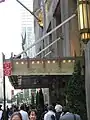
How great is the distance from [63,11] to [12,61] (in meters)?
8.26

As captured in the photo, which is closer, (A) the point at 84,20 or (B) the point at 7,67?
(A) the point at 84,20

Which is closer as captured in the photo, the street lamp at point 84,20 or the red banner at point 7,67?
the street lamp at point 84,20

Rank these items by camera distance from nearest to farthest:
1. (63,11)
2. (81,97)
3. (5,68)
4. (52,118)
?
(52,118) → (81,97) → (5,68) → (63,11)

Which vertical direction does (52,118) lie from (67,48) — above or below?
below

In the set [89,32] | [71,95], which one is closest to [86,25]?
[89,32]

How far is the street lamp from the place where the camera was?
1471 cm

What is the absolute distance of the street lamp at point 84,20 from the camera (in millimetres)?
14711

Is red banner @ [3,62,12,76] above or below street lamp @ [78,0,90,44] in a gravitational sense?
below

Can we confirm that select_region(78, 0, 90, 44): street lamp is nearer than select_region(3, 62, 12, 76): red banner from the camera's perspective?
Yes

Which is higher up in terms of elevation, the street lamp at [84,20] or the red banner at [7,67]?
the street lamp at [84,20]

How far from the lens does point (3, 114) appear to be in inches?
A: 725

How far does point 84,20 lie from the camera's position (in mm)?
15125

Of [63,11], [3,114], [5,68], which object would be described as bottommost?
[3,114]

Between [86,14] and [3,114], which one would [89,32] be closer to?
[86,14]
